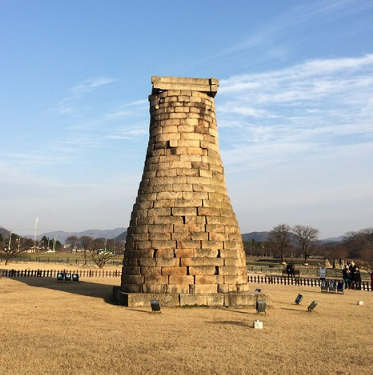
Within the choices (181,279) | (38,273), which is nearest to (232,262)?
(181,279)

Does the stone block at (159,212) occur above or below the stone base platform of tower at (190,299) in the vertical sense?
above

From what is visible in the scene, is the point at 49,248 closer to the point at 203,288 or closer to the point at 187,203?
the point at 187,203

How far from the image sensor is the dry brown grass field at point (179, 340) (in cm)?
639

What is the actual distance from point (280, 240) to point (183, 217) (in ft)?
218

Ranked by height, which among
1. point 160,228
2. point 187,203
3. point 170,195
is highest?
point 170,195

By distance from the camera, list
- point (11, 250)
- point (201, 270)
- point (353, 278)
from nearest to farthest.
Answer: point (201, 270) → point (353, 278) → point (11, 250)

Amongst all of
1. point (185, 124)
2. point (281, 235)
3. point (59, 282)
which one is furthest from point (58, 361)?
point (281, 235)

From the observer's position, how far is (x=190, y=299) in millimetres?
12711

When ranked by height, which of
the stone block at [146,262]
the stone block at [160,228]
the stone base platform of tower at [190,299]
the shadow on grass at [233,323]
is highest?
the stone block at [160,228]

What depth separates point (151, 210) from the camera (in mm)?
14055

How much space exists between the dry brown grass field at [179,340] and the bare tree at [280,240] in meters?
61.9

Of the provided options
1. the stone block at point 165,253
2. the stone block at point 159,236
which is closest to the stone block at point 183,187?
the stone block at point 159,236

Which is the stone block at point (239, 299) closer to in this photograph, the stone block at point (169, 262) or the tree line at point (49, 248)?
the stone block at point (169, 262)

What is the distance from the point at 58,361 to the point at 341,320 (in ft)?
29.7
